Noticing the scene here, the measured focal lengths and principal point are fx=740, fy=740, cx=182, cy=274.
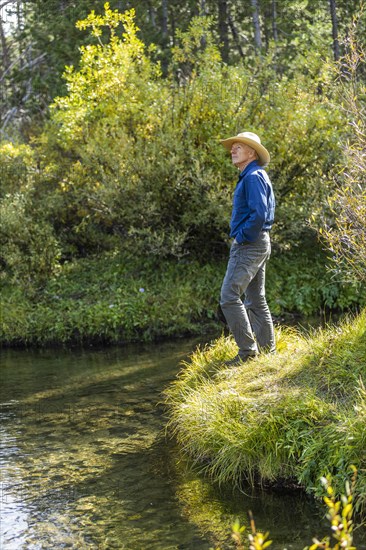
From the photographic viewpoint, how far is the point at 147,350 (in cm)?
1138

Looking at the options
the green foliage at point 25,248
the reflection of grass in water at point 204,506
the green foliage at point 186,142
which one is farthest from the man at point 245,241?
the green foliage at point 25,248

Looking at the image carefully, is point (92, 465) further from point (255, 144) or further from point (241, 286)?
point (255, 144)

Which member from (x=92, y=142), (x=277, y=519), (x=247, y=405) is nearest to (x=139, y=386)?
(x=247, y=405)

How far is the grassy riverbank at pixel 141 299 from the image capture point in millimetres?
12266

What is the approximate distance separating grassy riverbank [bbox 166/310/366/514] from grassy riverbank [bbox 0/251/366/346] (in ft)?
Answer: 17.5

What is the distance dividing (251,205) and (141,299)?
599 centimetres

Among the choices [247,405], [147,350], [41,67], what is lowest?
[147,350]

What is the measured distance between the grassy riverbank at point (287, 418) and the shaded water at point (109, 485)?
0.71ft

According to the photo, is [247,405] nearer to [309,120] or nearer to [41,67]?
[309,120]

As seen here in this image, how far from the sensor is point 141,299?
12617 mm

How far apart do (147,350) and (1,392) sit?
2926 mm

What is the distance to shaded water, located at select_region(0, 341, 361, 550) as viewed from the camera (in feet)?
15.5

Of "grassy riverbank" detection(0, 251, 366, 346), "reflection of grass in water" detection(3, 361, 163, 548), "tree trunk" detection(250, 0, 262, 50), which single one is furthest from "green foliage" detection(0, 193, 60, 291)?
"tree trunk" detection(250, 0, 262, 50)

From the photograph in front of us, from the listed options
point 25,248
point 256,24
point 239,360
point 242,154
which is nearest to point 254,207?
point 242,154
